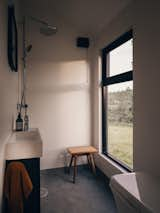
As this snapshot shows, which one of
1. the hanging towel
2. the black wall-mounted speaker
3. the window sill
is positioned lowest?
the window sill

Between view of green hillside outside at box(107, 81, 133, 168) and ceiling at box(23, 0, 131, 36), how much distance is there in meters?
1.01

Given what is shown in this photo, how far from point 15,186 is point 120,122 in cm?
160

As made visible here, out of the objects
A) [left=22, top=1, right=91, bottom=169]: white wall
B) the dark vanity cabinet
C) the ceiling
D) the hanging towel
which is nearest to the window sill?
[left=22, top=1, right=91, bottom=169]: white wall

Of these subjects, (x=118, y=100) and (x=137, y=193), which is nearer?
(x=137, y=193)

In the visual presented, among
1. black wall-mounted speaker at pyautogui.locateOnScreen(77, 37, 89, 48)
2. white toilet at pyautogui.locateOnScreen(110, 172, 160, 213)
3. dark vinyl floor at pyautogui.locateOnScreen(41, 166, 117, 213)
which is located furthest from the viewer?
black wall-mounted speaker at pyautogui.locateOnScreen(77, 37, 89, 48)

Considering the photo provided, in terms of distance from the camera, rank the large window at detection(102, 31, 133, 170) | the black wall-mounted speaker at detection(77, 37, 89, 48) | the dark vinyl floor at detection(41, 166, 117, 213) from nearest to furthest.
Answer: the dark vinyl floor at detection(41, 166, 117, 213) → the large window at detection(102, 31, 133, 170) → the black wall-mounted speaker at detection(77, 37, 89, 48)

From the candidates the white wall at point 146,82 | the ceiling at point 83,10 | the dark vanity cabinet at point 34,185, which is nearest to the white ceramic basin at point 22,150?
the dark vanity cabinet at point 34,185

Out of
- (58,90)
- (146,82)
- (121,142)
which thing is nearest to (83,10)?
(58,90)

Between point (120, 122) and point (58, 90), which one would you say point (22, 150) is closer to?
point (120, 122)

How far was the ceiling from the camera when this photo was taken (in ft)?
7.29

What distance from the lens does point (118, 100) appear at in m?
2.50

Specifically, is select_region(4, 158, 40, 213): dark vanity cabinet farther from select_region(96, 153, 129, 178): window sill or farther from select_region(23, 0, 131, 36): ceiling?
select_region(23, 0, 131, 36): ceiling

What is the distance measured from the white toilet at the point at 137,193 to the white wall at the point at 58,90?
5.67ft

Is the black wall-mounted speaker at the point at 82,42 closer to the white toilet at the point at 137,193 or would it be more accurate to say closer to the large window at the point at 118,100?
the large window at the point at 118,100
